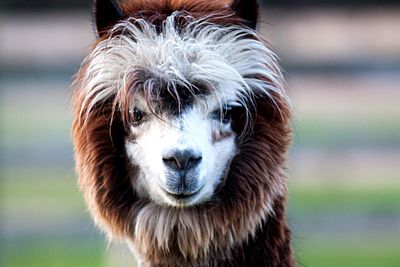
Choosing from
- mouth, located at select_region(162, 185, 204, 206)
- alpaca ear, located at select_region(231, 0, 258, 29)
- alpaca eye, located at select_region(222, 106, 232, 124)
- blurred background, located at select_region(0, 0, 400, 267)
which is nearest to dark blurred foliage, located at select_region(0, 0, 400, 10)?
blurred background, located at select_region(0, 0, 400, 267)

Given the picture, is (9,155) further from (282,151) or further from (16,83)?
(282,151)

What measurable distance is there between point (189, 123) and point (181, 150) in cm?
13

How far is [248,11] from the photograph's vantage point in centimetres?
433

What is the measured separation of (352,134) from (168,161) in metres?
5.30

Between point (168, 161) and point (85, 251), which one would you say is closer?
point (168, 161)

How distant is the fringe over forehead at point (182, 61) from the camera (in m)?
4.14

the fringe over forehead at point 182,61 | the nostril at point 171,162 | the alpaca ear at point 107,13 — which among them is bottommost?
the nostril at point 171,162

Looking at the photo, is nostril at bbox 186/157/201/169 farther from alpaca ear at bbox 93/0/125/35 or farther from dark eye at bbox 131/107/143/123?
alpaca ear at bbox 93/0/125/35

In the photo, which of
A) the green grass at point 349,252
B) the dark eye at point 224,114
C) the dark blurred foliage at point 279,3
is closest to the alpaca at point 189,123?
the dark eye at point 224,114

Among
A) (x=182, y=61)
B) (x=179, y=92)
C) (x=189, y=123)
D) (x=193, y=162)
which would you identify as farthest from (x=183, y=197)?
(x=182, y=61)

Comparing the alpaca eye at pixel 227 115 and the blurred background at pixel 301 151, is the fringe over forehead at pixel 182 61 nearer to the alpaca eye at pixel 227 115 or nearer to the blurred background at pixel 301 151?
the alpaca eye at pixel 227 115

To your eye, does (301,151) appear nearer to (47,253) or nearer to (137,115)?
(47,253)

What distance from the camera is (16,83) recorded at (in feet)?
29.6

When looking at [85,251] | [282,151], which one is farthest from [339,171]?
[282,151]
